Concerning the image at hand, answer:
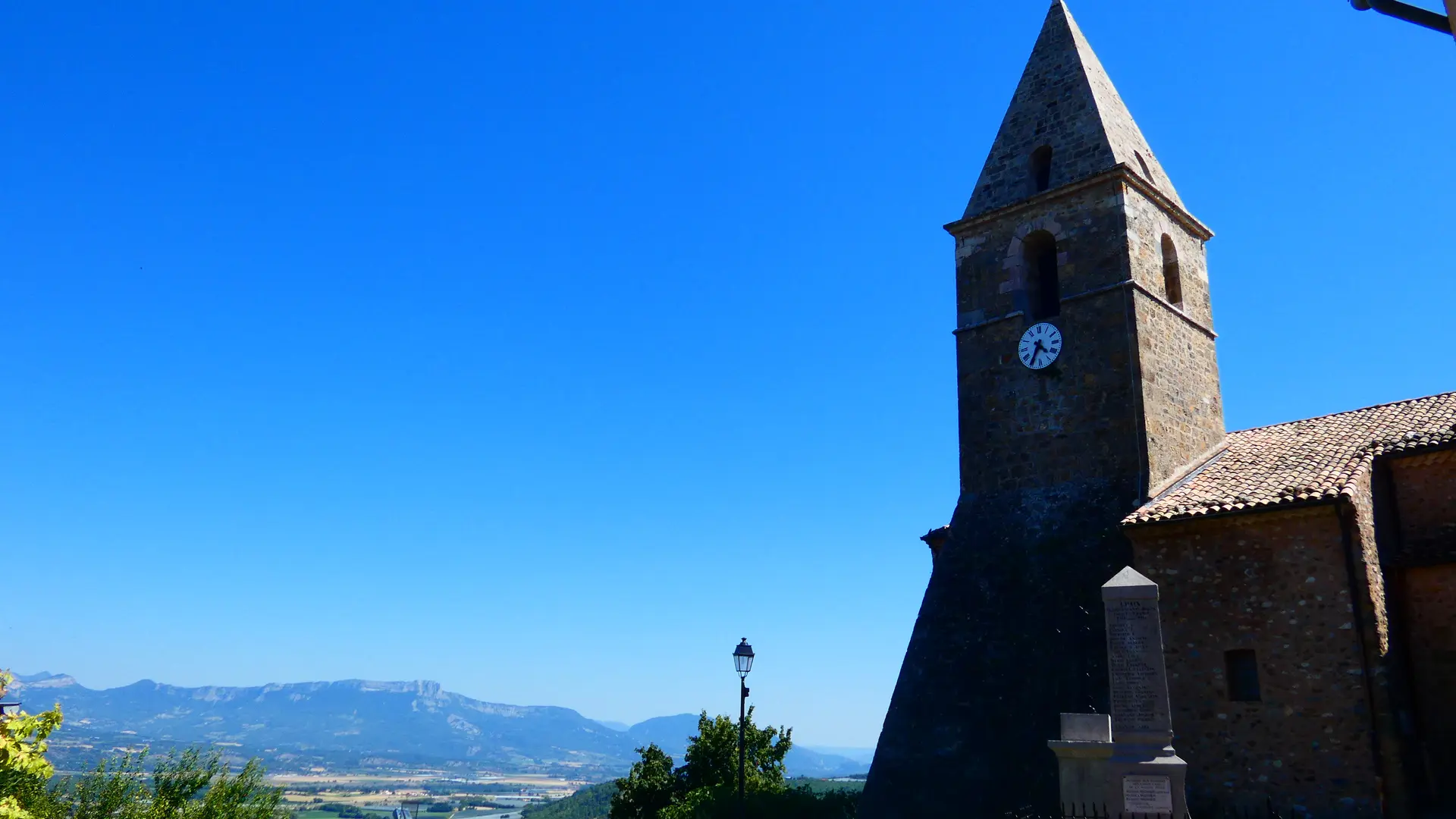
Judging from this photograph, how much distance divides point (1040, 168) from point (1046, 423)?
21.4 ft

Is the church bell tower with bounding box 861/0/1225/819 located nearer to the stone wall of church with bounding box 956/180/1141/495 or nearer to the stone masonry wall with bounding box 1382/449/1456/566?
the stone wall of church with bounding box 956/180/1141/495

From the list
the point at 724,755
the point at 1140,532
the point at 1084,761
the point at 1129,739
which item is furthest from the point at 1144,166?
the point at 724,755

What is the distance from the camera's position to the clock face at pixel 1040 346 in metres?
21.1

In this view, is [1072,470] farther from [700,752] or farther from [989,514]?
[700,752]

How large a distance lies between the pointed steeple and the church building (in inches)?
2.7

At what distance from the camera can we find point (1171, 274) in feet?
74.1

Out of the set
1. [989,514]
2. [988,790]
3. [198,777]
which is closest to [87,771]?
[198,777]

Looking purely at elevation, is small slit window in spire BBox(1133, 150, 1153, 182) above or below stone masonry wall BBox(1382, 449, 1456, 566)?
above

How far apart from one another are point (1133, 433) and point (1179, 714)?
5421mm

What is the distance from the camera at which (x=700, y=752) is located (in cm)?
3359

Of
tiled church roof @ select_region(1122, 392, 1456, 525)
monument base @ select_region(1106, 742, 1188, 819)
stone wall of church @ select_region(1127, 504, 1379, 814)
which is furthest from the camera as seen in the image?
tiled church roof @ select_region(1122, 392, 1456, 525)

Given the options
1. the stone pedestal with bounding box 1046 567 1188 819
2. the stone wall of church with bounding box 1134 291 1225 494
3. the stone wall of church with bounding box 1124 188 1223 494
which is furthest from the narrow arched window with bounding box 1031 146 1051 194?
the stone pedestal with bounding box 1046 567 1188 819

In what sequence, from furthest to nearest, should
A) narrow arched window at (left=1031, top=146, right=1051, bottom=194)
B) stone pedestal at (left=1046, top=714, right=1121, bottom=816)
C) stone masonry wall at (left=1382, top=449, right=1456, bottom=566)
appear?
1. narrow arched window at (left=1031, top=146, right=1051, bottom=194)
2. stone masonry wall at (left=1382, top=449, right=1456, bottom=566)
3. stone pedestal at (left=1046, top=714, right=1121, bottom=816)

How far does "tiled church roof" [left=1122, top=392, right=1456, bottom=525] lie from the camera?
17328mm
